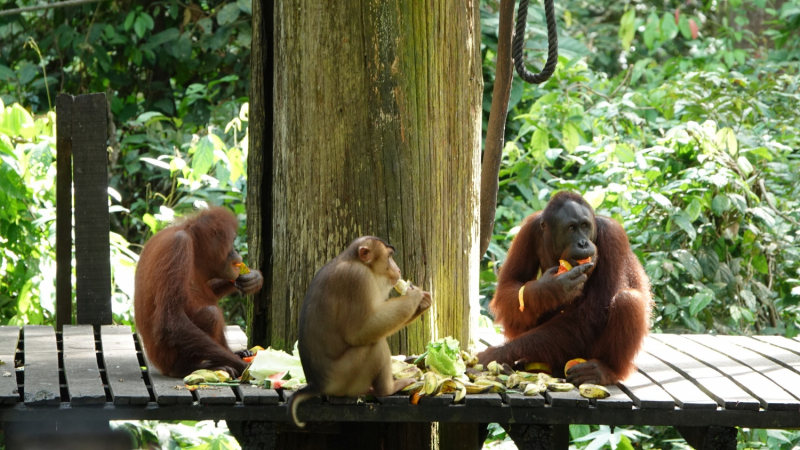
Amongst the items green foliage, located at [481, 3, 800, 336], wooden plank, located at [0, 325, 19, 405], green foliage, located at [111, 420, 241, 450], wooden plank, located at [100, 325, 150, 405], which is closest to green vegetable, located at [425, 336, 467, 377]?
wooden plank, located at [100, 325, 150, 405]

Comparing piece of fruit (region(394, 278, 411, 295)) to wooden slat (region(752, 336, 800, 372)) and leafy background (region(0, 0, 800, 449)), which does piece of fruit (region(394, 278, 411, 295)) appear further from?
wooden slat (region(752, 336, 800, 372))

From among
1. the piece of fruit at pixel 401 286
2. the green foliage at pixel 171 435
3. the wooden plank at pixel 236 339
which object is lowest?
the green foliage at pixel 171 435

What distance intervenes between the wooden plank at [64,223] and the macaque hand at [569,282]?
248 cm

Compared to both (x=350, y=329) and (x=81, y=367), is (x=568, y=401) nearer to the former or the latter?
(x=350, y=329)

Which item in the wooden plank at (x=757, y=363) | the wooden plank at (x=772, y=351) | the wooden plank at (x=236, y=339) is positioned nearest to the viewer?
the wooden plank at (x=757, y=363)

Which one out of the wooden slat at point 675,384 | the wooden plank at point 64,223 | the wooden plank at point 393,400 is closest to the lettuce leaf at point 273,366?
the wooden plank at point 393,400

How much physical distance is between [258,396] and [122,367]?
0.74 m

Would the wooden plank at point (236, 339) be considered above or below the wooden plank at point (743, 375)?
below

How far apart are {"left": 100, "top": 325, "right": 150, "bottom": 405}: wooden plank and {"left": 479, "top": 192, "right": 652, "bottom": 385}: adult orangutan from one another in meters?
1.30

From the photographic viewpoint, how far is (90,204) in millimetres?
4383

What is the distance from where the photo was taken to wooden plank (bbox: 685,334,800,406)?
3137mm

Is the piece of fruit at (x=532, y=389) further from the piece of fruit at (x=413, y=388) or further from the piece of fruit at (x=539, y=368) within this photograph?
the piece of fruit at (x=539, y=368)

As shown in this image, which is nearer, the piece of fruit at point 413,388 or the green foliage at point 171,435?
the piece of fruit at point 413,388

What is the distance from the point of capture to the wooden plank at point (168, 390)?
2742mm
